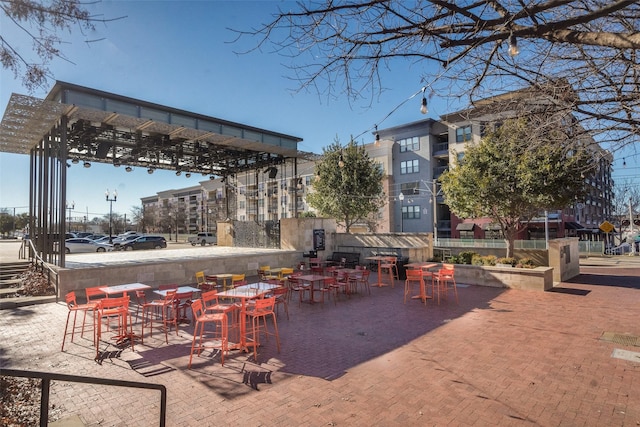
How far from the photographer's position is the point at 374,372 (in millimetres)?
5527

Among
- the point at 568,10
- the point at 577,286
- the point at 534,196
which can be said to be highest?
the point at 568,10

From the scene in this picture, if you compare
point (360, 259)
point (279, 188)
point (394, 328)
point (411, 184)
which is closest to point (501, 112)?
point (394, 328)

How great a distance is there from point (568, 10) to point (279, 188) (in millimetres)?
56080

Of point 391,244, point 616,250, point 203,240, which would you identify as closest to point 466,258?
point 391,244

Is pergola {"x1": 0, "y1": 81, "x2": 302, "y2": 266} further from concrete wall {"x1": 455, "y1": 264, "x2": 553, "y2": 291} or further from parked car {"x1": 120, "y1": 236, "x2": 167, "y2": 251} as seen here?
parked car {"x1": 120, "y1": 236, "x2": 167, "y2": 251}

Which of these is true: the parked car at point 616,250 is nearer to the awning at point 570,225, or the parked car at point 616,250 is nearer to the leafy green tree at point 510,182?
the awning at point 570,225

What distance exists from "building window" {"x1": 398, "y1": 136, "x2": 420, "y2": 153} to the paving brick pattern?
35915 mm

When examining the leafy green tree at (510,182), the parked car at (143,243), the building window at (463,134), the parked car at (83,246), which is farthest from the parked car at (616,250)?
the parked car at (83,246)

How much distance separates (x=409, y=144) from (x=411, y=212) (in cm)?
845

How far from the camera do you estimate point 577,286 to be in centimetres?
1373

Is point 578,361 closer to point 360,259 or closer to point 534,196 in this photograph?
point 534,196

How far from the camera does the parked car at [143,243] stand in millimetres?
32584

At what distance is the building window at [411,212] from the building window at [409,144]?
709 centimetres

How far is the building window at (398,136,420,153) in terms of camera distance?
43194 millimetres
